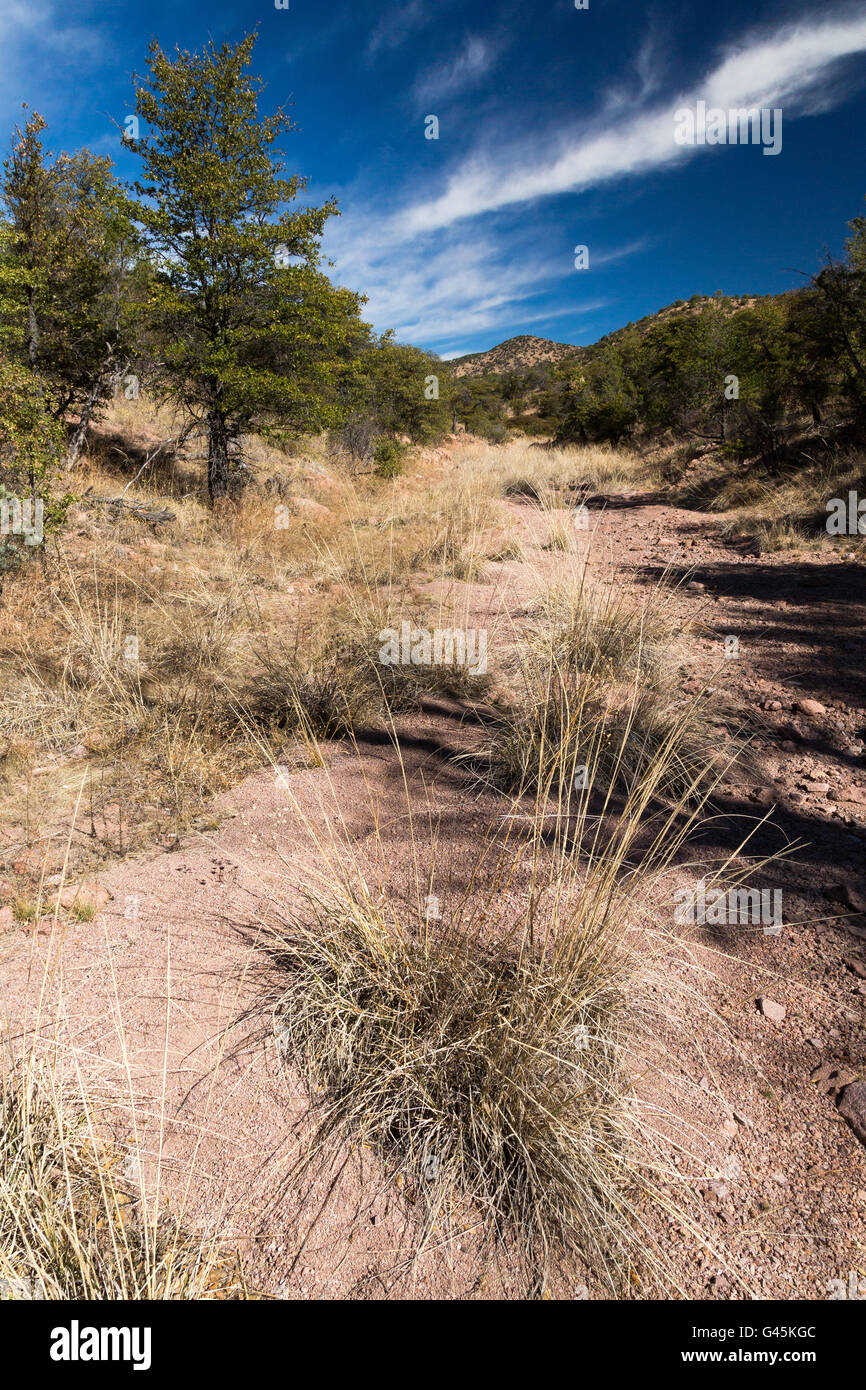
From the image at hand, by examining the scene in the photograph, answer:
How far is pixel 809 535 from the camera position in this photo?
736cm

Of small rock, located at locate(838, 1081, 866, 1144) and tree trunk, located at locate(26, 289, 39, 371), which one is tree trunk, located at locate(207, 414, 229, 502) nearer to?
tree trunk, located at locate(26, 289, 39, 371)

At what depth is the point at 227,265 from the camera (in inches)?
338

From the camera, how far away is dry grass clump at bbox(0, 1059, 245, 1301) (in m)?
1.11

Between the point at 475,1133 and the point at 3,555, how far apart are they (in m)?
5.62

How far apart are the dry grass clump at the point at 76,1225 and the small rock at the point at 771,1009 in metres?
1.52

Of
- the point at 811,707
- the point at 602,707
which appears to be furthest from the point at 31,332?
the point at 811,707

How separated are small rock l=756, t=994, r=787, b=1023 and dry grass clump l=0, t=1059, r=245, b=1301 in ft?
4.97

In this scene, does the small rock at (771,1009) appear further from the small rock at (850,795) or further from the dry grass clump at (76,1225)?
the dry grass clump at (76,1225)

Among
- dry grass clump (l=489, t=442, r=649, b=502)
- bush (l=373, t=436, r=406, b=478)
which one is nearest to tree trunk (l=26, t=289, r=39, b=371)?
bush (l=373, t=436, r=406, b=478)

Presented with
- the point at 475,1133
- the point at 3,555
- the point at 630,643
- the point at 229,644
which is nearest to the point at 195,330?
the point at 3,555

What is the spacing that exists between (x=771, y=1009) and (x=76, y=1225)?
6.00 feet

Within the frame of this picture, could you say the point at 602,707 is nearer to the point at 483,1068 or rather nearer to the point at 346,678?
the point at 346,678

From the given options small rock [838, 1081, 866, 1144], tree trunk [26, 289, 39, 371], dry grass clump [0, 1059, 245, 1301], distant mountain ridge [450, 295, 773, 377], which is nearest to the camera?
dry grass clump [0, 1059, 245, 1301]

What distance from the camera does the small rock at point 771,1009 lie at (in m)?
1.82
